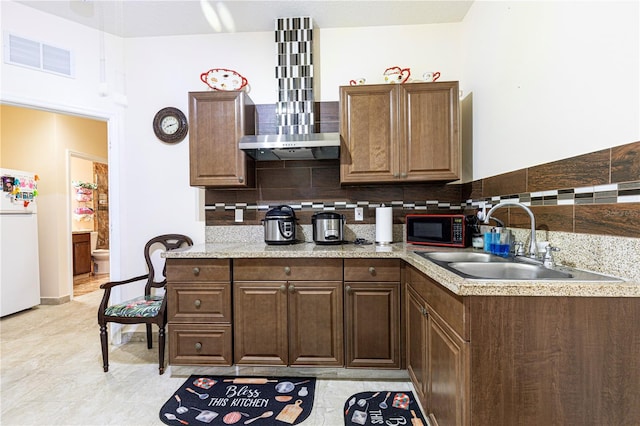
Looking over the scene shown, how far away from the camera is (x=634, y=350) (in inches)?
39.1

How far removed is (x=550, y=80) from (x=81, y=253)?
7.03 m

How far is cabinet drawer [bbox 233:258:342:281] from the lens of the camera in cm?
198

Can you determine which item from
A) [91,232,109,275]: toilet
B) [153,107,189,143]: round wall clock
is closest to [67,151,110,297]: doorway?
[91,232,109,275]: toilet

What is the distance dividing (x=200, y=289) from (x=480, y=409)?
5.62 ft

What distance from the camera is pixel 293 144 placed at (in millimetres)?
2049

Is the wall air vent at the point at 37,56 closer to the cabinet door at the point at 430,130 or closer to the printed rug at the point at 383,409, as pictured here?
the cabinet door at the point at 430,130

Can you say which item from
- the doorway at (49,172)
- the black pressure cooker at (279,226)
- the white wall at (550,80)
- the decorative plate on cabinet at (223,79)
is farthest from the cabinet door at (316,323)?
the doorway at (49,172)

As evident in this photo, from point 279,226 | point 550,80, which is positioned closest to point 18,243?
point 279,226

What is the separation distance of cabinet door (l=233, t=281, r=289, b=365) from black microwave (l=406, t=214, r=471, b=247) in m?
1.10

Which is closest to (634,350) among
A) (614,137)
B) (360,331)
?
(614,137)

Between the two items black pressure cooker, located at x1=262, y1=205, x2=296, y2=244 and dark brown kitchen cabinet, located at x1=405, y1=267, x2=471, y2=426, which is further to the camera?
black pressure cooker, located at x1=262, y1=205, x2=296, y2=244

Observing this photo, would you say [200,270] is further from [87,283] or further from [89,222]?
[89,222]

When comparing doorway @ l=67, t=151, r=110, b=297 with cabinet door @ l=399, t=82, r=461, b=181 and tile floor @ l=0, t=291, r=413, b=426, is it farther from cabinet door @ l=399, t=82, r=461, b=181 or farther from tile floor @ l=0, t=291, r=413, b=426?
cabinet door @ l=399, t=82, r=461, b=181

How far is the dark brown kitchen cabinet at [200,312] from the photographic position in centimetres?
200
